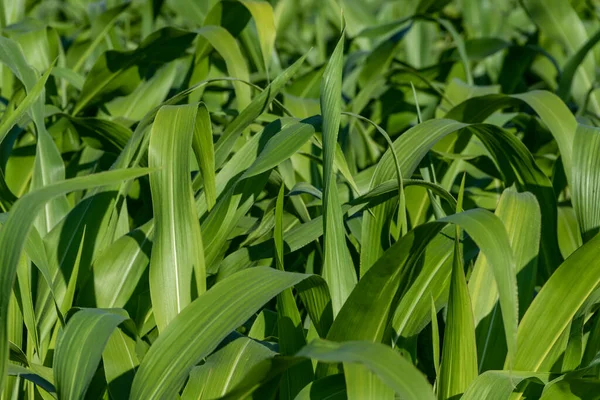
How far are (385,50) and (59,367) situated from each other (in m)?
1.31

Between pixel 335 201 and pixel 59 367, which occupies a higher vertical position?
pixel 335 201

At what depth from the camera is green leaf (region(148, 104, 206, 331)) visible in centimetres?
96

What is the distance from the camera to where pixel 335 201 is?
Result: 3.05 feet

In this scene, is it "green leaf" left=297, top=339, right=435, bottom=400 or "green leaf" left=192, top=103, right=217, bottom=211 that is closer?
"green leaf" left=297, top=339, right=435, bottom=400

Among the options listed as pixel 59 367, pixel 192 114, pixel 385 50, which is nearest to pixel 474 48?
pixel 385 50

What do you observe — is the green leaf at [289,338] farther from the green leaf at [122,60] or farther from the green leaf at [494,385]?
the green leaf at [122,60]

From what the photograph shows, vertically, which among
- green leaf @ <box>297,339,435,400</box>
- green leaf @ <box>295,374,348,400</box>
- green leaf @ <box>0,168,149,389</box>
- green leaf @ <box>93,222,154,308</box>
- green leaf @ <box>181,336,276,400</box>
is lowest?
green leaf @ <box>295,374,348,400</box>

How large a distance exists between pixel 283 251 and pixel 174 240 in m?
0.15

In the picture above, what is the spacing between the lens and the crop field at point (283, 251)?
31.7 inches

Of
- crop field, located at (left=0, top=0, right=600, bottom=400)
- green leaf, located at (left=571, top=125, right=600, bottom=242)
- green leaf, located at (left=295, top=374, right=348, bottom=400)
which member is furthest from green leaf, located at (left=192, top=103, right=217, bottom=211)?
green leaf, located at (left=571, top=125, right=600, bottom=242)

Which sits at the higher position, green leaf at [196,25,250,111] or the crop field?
green leaf at [196,25,250,111]

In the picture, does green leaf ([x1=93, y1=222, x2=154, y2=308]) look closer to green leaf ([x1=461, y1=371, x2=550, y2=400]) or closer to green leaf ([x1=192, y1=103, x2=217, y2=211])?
green leaf ([x1=192, y1=103, x2=217, y2=211])

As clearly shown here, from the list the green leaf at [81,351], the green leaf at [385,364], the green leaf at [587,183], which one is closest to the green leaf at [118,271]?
the green leaf at [81,351]

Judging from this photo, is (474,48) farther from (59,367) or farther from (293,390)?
(59,367)
